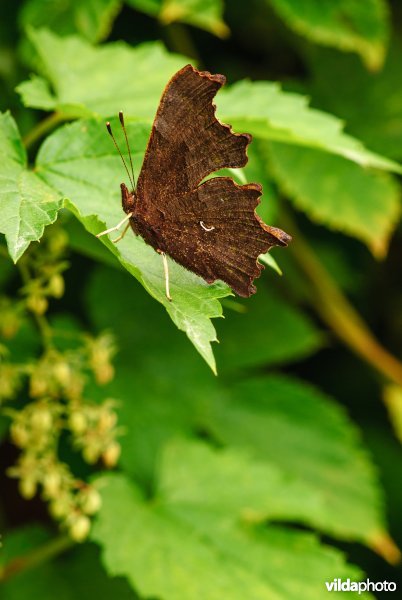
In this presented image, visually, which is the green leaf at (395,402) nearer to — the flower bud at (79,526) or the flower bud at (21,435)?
the flower bud at (79,526)

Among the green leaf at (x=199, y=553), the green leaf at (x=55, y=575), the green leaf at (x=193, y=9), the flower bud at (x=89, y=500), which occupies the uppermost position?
the green leaf at (x=193, y=9)

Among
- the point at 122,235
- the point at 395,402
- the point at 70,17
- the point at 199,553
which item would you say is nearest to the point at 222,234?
the point at 122,235

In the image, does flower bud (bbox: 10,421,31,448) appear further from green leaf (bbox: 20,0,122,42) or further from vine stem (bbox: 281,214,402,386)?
vine stem (bbox: 281,214,402,386)

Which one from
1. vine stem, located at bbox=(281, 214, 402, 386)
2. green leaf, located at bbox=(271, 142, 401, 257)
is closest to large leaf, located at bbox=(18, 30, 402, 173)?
green leaf, located at bbox=(271, 142, 401, 257)

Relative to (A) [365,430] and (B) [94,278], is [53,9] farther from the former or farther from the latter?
(A) [365,430]

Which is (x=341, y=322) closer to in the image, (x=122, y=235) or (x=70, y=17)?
(x=70, y=17)

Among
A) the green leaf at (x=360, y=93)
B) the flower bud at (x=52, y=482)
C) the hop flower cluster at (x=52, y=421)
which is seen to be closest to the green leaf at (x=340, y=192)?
the green leaf at (x=360, y=93)
